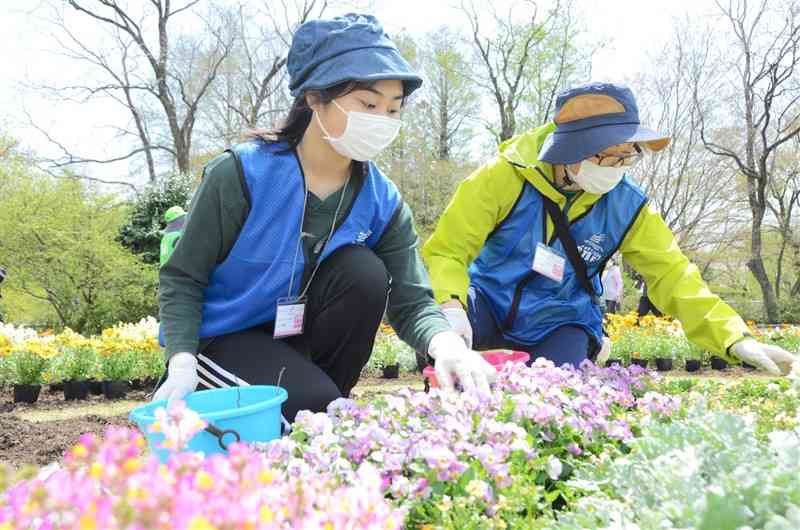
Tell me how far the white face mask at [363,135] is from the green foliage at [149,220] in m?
10.2

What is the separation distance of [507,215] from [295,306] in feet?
3.58

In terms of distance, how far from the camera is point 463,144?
2202cm

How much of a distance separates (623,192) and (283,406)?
68.8 inches

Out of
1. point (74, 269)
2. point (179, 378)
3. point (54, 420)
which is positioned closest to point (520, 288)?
point (179, 378)

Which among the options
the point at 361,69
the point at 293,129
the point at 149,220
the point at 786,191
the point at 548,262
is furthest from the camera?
the point at 786,191

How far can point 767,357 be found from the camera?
2236 mm

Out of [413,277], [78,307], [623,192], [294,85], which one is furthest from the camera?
[78,307]

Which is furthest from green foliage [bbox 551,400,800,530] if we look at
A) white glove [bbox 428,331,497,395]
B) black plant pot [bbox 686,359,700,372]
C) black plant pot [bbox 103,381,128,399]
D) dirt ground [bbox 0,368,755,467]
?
black plant pot [bbox 686,359,700,372]

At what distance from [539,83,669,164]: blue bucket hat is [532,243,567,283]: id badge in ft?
1.23

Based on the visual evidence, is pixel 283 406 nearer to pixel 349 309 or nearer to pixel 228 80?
pixel 349 309

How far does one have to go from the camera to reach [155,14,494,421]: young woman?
7.00 ft

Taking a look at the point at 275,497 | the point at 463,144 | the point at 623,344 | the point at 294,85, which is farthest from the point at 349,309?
the point at 463,144

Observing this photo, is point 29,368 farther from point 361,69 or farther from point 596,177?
point 596,177

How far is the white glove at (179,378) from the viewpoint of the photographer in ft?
6.22
